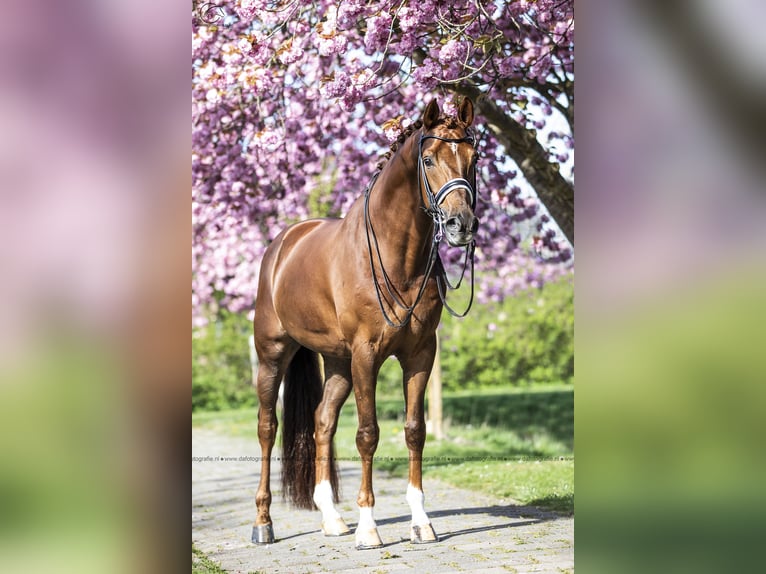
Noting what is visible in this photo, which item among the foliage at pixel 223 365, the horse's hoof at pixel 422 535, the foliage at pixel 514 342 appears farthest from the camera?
the foliage at pixel 223 365

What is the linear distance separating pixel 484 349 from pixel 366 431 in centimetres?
1034

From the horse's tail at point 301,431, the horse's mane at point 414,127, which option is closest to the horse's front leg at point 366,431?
the horse's tail at point 301,431

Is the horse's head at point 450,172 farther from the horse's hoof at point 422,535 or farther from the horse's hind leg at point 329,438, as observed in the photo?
the horse's hoof at point 422,535

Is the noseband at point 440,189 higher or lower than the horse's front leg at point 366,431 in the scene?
higher

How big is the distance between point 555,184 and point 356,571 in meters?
3.22

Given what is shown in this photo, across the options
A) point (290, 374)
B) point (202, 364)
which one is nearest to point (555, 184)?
point (290, 374)

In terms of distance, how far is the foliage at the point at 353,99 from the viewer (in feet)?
17.3

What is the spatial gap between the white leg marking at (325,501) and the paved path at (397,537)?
0.41 ft
